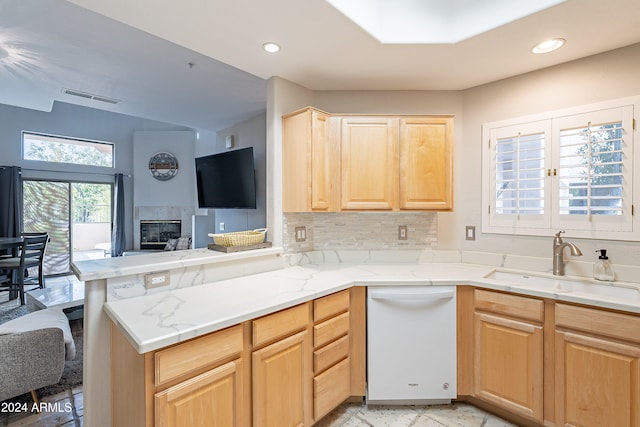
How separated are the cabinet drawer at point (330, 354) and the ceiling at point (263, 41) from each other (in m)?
1.81

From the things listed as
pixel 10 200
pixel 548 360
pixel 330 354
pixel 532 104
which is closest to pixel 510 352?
pixel 548 360

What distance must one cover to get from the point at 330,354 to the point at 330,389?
21 cm

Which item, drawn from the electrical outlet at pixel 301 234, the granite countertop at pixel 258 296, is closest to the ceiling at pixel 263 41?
the electrical outlet at pixel 301 234

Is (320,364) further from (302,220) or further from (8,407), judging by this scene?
(8,407)

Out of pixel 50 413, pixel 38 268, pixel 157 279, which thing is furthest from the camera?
pixel 38 268

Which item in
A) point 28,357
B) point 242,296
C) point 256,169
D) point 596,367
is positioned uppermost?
point 256,169

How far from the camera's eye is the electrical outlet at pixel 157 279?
1.63 m

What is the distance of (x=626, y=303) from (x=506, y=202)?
0.99 meters

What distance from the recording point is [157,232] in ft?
21.9

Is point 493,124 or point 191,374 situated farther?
point 493,124

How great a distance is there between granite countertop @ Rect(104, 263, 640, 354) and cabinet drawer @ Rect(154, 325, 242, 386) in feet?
0.17

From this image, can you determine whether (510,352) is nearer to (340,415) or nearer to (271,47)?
(340,415)

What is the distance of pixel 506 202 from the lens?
90.4 inches

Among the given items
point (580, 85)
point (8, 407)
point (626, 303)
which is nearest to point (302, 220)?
point (626, 303)
